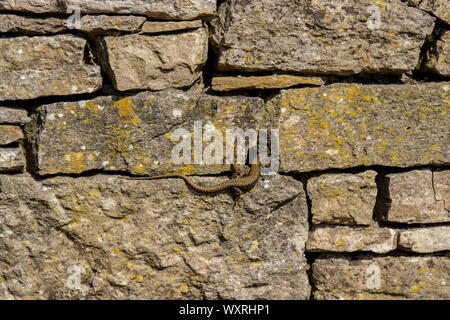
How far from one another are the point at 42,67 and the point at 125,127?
683mm

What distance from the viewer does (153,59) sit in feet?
9.57

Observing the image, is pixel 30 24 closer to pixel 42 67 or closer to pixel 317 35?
pixel 42 67

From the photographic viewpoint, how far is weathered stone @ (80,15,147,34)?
2.78 m

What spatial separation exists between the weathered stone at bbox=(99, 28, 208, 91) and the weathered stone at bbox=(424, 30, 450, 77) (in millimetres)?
1711

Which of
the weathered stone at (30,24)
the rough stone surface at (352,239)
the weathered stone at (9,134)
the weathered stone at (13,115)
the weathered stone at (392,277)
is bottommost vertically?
the weathered stone at (392,277)

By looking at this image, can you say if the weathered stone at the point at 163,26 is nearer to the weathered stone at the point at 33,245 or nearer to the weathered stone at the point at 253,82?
the weathered stone at the point at 253,82

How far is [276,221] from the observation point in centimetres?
317

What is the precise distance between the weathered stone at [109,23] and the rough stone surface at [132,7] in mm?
40

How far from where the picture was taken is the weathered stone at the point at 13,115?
9.28 ft

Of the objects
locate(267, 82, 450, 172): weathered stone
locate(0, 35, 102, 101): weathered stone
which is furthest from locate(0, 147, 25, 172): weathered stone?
locate(267, 82, 450, 172): weathered stone

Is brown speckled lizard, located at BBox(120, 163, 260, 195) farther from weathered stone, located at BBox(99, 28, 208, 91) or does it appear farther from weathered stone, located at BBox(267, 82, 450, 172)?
weathered stone, located at BBox(99, 28, 208, 91)

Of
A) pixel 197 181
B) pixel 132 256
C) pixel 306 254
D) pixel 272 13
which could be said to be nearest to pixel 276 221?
pixel 306 254

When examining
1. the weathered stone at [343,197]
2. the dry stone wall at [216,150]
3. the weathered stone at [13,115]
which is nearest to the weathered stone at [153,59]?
the dry stone wall at [216,150]

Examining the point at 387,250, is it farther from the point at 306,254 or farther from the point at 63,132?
the point at 63,132
